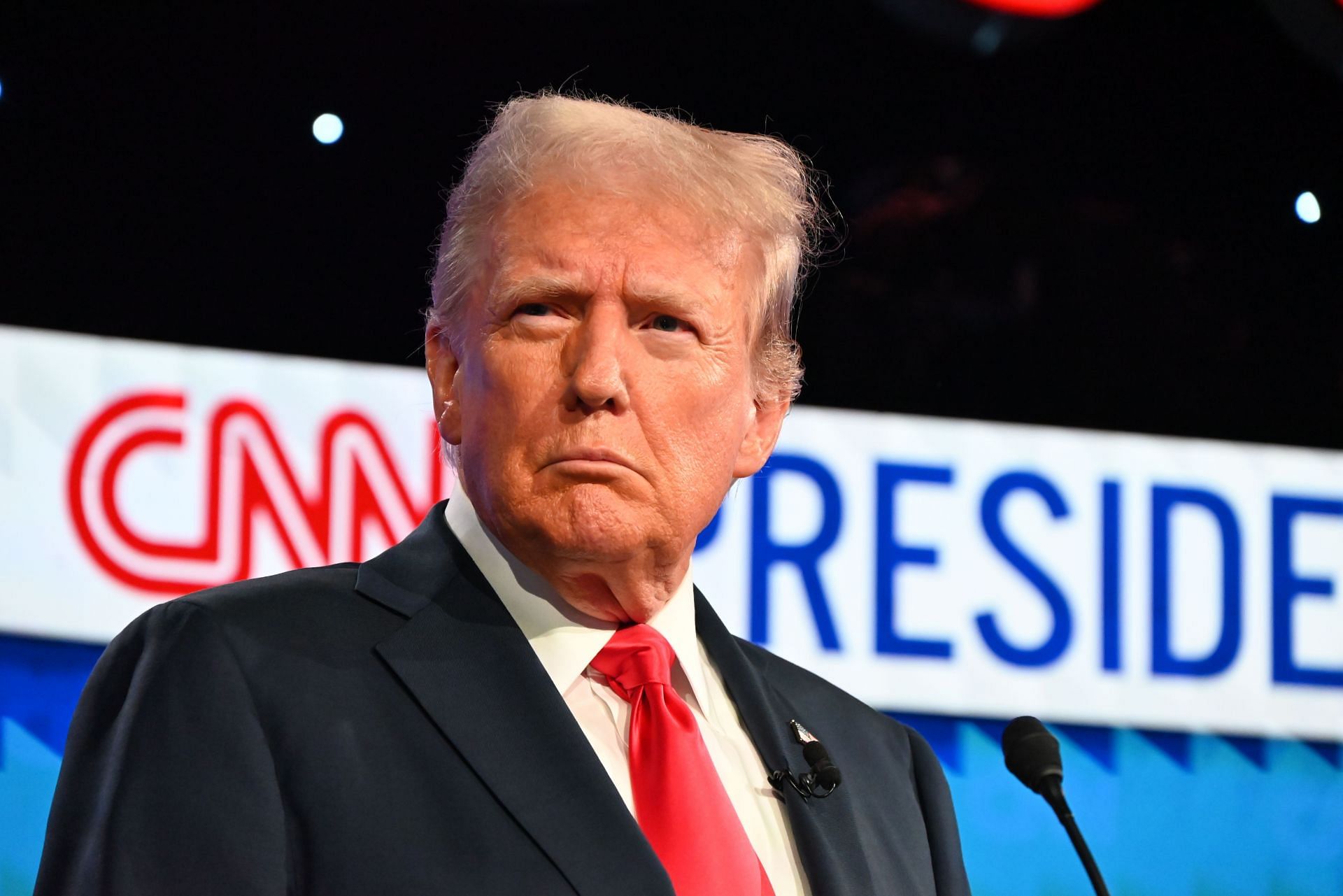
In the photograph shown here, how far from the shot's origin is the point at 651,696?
1.60 metres

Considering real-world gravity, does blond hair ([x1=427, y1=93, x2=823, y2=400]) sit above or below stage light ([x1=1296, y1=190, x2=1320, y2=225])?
below

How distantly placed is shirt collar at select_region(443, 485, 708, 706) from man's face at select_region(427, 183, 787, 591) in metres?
0.02

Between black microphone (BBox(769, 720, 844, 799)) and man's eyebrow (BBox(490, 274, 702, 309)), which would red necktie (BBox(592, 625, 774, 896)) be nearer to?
black microphone (BBox(769, 720, 844, 799))

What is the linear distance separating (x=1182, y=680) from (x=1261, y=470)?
1.61 ft

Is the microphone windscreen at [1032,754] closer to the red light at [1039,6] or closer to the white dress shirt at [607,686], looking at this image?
the white dress shirt at [607,686]

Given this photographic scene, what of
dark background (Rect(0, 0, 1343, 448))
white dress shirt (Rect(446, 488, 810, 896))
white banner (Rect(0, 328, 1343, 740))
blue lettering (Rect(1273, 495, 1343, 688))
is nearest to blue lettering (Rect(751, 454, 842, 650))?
white banner (Rect(0, 328, 1343, 740))

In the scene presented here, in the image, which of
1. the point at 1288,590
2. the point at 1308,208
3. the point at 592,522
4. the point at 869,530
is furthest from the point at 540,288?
the point at 1308,208

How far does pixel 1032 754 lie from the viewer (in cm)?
160

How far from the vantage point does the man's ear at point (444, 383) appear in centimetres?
170

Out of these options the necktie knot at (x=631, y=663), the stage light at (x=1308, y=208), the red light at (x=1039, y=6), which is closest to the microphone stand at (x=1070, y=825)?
the necktie knot at (x=631, y=663)

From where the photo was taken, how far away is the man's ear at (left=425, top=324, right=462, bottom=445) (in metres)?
1.70

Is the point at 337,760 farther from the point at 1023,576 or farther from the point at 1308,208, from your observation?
the point at 1308,208

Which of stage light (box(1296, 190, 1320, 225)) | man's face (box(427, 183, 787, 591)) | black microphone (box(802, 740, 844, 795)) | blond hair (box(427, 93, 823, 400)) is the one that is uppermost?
stage light (box(1296, 190, 1320, 225))

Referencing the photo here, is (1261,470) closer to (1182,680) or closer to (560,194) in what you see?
(1182,680)
